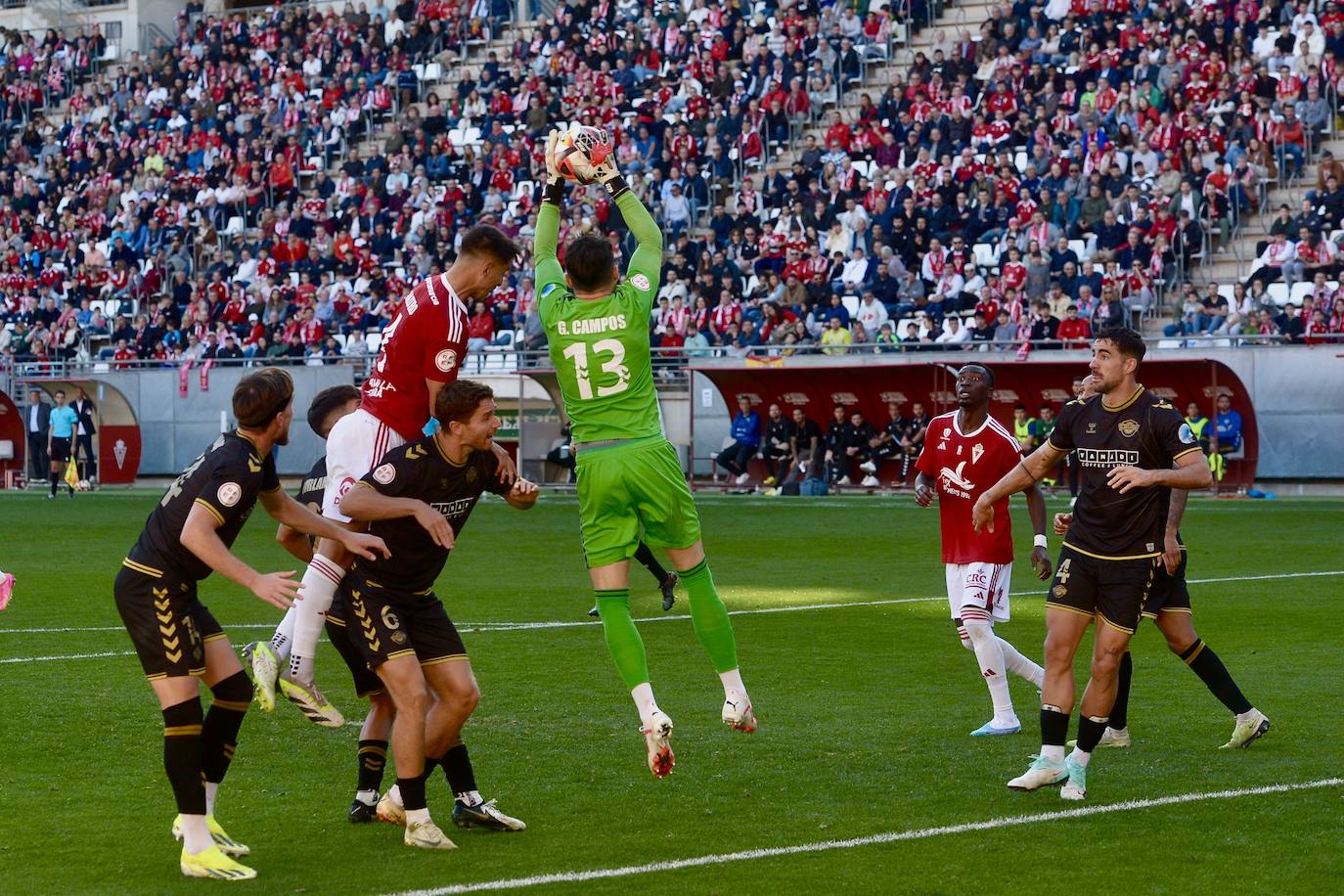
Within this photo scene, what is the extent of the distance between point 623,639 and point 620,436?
91cm

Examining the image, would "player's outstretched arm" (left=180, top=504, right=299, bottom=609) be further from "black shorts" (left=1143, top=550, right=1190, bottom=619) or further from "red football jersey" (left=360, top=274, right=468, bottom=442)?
"black shorts" (left=1143, top=550, right=1190, bottom=619)

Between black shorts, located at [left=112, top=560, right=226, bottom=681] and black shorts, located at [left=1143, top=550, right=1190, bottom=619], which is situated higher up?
black shorts, located at [left=112, top=560, right=226, bottom=681]

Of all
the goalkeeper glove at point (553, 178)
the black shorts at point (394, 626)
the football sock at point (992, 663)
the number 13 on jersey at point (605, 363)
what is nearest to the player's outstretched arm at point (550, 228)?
the goalkeeper glove at point (553, 178)

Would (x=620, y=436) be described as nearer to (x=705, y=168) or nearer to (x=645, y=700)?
(x=645, y=700)

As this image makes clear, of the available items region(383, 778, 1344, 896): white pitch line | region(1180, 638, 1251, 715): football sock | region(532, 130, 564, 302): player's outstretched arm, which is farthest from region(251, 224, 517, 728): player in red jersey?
region(1180, 638, 1251, 715): football sock

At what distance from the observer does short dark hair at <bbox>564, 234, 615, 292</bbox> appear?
26.8 feet

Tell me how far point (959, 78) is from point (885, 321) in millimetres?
6905

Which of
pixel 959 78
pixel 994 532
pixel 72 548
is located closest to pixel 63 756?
pixel 994 532

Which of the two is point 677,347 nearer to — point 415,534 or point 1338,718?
point 1338,718

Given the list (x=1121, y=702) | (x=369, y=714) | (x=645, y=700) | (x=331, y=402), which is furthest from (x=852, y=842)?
(x=331, y=402)

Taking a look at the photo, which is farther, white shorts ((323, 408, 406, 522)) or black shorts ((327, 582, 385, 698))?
white shorts ((323, 408, 406, 522))

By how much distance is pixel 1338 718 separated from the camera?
9.91m

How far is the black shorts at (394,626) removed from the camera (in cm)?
734

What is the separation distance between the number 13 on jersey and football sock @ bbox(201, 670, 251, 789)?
2008mm
